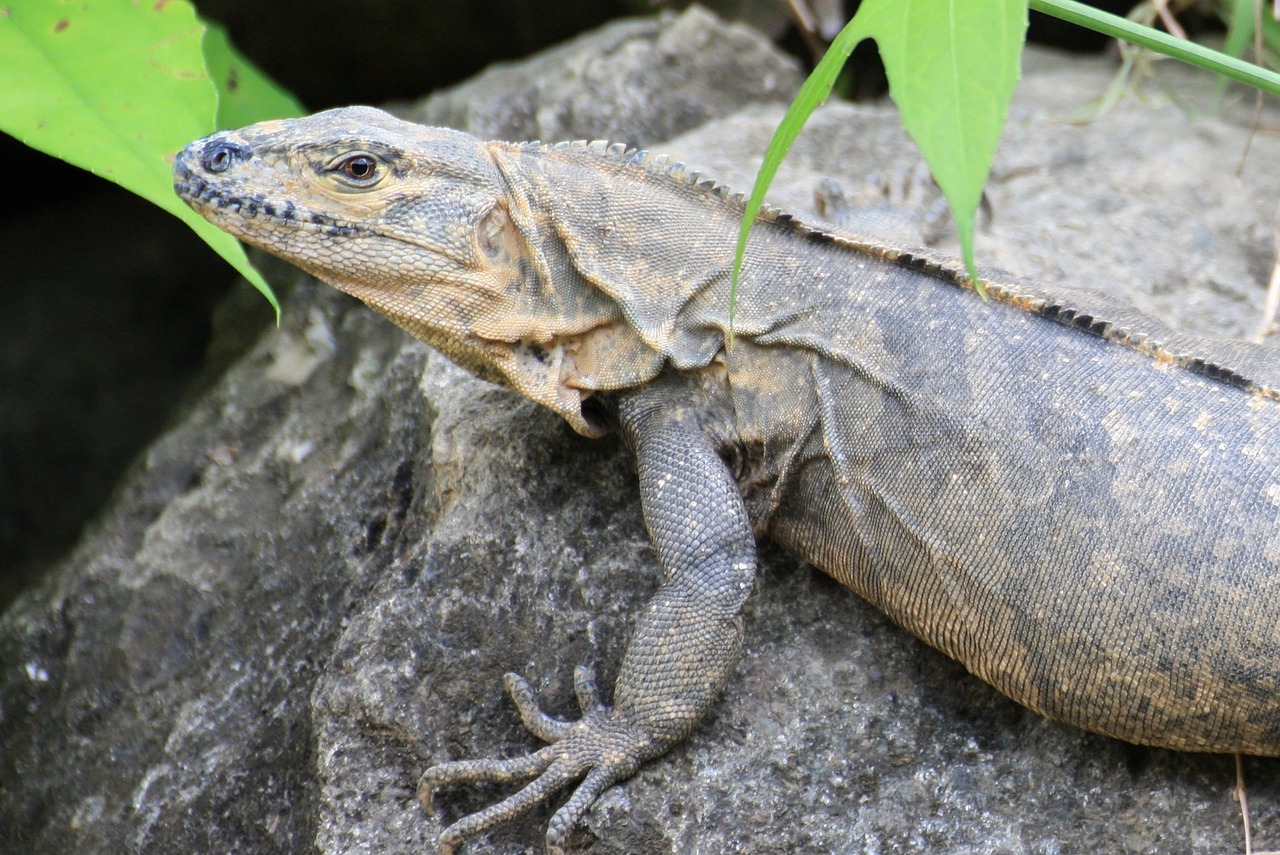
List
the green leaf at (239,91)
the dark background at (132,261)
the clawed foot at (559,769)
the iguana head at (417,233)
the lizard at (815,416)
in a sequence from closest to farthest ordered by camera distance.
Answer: the lizard at (815,416), the clawed foot at (559,769), the iguana head at (417,233), the green leaf at (239,91), the dark background at (132,261)

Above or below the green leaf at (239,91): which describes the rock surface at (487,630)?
below

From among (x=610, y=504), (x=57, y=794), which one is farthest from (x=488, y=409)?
(x=57, y=794)

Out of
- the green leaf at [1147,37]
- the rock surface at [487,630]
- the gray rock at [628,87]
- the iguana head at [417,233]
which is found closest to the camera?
the green leaf at [1147,37]

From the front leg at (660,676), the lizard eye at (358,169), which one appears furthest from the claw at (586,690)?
the lizard eye at (358,169)

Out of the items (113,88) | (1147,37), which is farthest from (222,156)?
(1147,37)

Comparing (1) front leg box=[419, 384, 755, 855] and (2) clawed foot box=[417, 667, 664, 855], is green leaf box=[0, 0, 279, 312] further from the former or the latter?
(2) clawed foot box=[417, 667, 664, 855]

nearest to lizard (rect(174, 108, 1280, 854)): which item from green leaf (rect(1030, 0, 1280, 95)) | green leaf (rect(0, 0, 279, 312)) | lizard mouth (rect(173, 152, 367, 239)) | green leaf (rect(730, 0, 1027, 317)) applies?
lizard mouth (rect(173, 152, 367, 239))

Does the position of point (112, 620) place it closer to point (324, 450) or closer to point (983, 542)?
point (324, 450)

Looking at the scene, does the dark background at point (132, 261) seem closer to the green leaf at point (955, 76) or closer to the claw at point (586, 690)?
the claw at point (586, 690)
